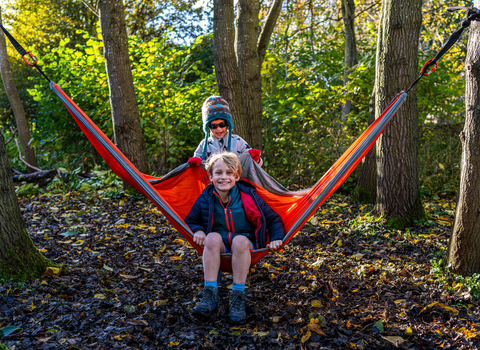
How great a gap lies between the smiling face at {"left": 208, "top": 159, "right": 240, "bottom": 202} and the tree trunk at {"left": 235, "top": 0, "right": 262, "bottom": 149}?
213cm

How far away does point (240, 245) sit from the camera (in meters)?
1.93

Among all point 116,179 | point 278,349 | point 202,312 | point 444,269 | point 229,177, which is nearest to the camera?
point 278,349

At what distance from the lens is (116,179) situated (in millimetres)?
5164

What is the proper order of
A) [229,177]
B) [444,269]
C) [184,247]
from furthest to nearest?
[184,247] → [444,269] → [229,177]

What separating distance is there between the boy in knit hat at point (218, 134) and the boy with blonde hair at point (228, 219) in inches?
19.5

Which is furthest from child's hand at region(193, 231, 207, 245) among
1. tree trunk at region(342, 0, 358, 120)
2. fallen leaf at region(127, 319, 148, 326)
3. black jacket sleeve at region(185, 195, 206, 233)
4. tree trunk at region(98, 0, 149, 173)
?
tree trunk at region(342, 0, 358, 120)

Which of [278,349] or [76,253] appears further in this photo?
[76,253]

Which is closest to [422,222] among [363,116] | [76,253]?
[363,116]

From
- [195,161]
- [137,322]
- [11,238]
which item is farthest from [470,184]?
[11,238]

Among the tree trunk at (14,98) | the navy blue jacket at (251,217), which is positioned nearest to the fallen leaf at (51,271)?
the navy blue jacket at (251,217)

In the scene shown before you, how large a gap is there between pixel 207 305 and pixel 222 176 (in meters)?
0.71

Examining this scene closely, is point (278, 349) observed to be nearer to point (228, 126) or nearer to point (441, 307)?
point (441, 307)

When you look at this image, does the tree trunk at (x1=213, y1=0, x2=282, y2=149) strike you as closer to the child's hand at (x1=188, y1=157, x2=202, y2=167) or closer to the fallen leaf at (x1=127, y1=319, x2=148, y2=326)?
the child's hand at (x1=188, y1=157, x2=202, y2=167)

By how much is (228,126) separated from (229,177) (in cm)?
74
